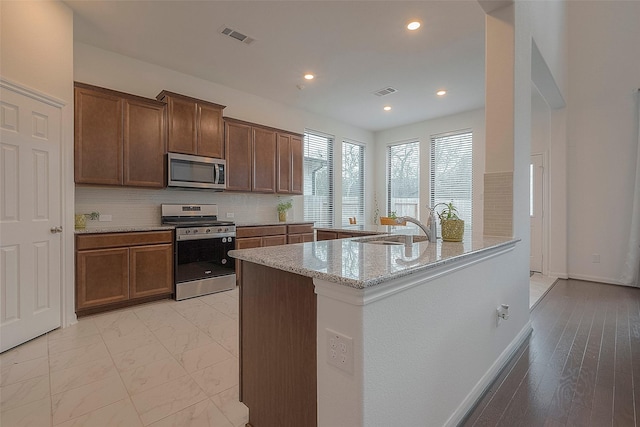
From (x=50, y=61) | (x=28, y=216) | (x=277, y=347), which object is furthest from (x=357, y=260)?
(x=50, y=61)

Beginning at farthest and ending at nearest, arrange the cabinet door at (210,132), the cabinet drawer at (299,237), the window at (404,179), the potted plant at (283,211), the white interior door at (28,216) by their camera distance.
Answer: the window at (404,179) < the potted plant at (283,211) < the cabinet drawer at (299,237) < the cabinet door at (210,132) < the white interior door at (28,216)

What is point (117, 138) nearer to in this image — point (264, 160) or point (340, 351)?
point (264, 160)

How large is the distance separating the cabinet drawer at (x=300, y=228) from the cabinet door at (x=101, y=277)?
7.69ft

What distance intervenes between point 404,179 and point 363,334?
6.40 meters

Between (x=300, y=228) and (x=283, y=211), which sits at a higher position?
(x=283, y=211)

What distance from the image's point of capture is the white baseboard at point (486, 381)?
1.60 m

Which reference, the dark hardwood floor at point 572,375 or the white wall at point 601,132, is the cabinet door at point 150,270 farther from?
the white wall at point 601,132

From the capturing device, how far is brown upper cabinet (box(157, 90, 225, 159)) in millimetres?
3797

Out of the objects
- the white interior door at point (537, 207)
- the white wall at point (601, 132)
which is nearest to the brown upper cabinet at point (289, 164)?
the white interior door at point (537, 207)

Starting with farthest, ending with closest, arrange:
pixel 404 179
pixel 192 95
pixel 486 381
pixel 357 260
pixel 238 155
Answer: pixel 404 179, pixel 238 155, pixel 192 95, pixel 486 381, pixel 357 260

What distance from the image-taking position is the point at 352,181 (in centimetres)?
707

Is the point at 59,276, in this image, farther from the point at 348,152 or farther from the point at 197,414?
the point at 348,152

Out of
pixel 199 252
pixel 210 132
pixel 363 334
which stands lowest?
pixel 199 252

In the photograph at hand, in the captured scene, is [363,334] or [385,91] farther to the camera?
[385,91]
